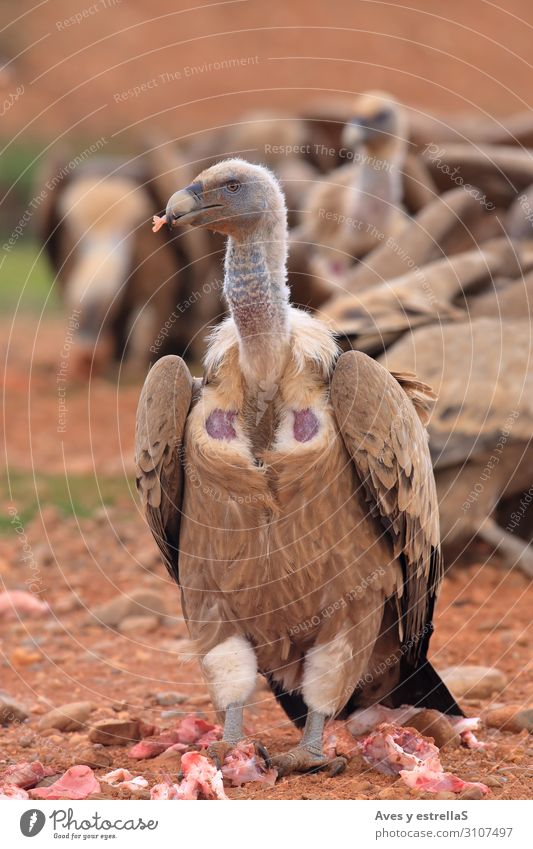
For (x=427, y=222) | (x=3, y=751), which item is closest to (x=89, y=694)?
(x=3, y=751)

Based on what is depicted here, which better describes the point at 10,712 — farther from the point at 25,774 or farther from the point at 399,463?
the point at 399,463

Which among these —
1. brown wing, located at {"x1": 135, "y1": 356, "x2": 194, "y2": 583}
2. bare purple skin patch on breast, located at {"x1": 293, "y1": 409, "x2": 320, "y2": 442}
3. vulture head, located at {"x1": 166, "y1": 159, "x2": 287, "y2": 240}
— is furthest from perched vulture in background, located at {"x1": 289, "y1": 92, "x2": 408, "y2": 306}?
bare purple skin patch on breast, located at {"x1": 293, "y1": 409, "x2": 320, "y2": 442}

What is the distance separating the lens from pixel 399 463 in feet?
16.5

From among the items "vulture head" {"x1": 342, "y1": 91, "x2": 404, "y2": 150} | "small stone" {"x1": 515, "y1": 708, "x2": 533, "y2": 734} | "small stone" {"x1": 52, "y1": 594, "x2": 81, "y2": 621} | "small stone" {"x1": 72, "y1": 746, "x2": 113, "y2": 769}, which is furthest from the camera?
"vulture head" {"x1": 342, "y1": 91, "x2": 404, "y2": 150}

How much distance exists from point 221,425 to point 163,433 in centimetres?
29

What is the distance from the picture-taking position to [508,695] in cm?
612

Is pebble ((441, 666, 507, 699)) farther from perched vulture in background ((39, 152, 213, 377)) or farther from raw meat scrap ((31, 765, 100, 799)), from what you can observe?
perched vulture in background ((39, 152, 213, 377))

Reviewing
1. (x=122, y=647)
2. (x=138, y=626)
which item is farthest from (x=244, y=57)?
(x=122, y=647)

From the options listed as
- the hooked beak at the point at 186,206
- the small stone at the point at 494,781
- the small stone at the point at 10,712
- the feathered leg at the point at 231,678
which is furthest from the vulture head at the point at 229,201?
the small stone at the point at 10,712

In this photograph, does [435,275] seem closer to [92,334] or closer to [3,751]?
[3,751]

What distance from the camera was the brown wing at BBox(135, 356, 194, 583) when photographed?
511cm

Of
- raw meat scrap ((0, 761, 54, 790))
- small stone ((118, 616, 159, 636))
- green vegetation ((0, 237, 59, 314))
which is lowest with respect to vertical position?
raw meat scrap ((0, 761, 54, 790))

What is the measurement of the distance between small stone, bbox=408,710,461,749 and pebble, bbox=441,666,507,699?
0.70 metres

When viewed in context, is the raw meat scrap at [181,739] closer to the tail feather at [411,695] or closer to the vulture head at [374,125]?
the tail feather at [411,695]
